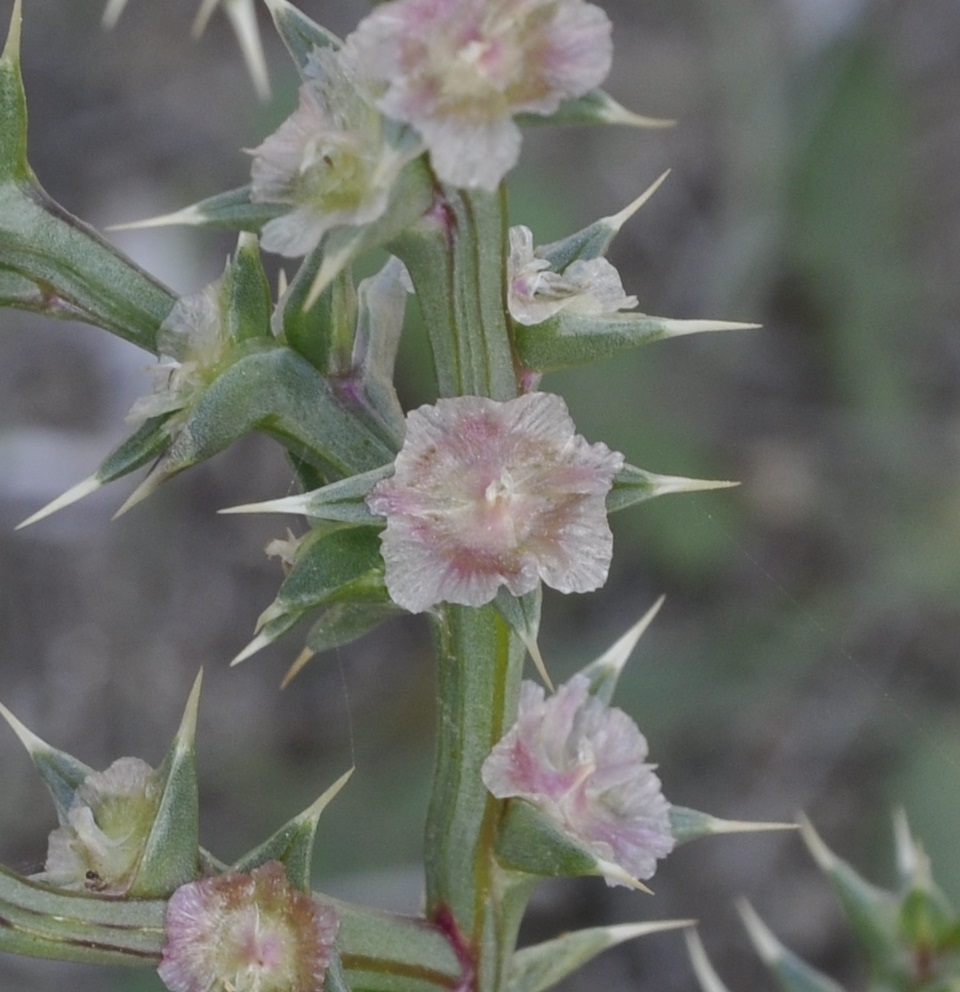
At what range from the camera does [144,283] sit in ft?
5.89

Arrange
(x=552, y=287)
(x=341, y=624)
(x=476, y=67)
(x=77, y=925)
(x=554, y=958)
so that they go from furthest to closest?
(x=554, y=958) < (x=341, y=624) < (x=552, y=287) < (x=77, y=925) < (x=476, y=67)

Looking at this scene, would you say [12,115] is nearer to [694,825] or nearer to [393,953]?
[393,953]

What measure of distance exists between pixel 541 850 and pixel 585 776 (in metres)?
0.12

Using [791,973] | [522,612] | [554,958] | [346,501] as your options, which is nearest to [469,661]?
[522,612]

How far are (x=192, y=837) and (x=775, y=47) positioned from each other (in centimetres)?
524

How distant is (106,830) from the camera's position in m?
1.79

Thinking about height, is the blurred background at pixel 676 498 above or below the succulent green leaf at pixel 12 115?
below

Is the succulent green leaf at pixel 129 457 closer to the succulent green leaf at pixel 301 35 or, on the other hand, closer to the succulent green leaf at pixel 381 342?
the succulent green leaf at pixel 381 342

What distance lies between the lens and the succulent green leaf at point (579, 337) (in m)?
1.66

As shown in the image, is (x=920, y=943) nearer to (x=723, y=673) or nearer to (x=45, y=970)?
(x=723, y=673)

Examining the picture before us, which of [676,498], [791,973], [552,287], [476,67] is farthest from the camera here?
[676,498]

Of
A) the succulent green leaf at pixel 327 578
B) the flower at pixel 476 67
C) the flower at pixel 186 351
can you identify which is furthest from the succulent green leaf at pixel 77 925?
the flower at pixel 476 67

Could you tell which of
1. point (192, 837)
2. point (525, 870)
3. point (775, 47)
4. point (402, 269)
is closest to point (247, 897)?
point (192, 837)

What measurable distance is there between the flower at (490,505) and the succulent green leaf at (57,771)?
0.56 metres
